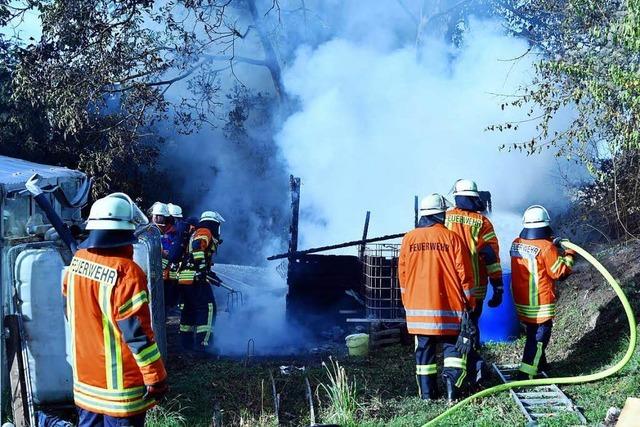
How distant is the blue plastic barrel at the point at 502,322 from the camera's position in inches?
297

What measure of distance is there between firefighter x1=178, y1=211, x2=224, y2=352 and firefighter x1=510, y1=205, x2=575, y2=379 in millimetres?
3657

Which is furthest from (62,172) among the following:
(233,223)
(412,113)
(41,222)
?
(233,223)

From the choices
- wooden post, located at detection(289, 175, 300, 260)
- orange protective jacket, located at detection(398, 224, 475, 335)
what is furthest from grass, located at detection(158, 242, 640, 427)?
wooden post, located at detection(289, 175, 300, 260)

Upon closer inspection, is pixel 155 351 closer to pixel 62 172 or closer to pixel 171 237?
pixel 62 172

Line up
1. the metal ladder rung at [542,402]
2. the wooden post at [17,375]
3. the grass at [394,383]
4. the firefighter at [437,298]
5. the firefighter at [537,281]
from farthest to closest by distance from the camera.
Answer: the firefighter at [537,281], the firefighter at [437,298], the grass at [394,383], the metal ladder rung at [542,402], the wooden post at [17,375]

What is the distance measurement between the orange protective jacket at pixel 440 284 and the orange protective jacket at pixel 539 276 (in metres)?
0.72

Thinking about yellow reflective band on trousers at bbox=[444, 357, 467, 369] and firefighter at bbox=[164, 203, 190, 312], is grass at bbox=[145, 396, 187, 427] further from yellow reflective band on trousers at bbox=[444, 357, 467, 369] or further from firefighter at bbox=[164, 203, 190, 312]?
firefighter at bbox=[164, 203, 190, 312]

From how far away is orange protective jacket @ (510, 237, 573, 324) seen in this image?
6.07m

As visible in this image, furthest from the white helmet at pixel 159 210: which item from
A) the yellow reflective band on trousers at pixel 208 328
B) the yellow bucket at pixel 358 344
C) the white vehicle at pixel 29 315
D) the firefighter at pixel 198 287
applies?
the white vehicle at pixel 29 315

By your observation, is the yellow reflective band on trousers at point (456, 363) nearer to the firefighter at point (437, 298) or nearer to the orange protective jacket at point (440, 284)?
the firefighter at point (437, 298)

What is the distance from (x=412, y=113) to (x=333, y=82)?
2281 mm

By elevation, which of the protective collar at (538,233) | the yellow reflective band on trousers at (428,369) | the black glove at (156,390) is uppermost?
the protective collar at (538,233)

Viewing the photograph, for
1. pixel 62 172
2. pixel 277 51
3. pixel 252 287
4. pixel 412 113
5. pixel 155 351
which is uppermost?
pixel 277 51

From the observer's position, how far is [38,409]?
15.9 feet
